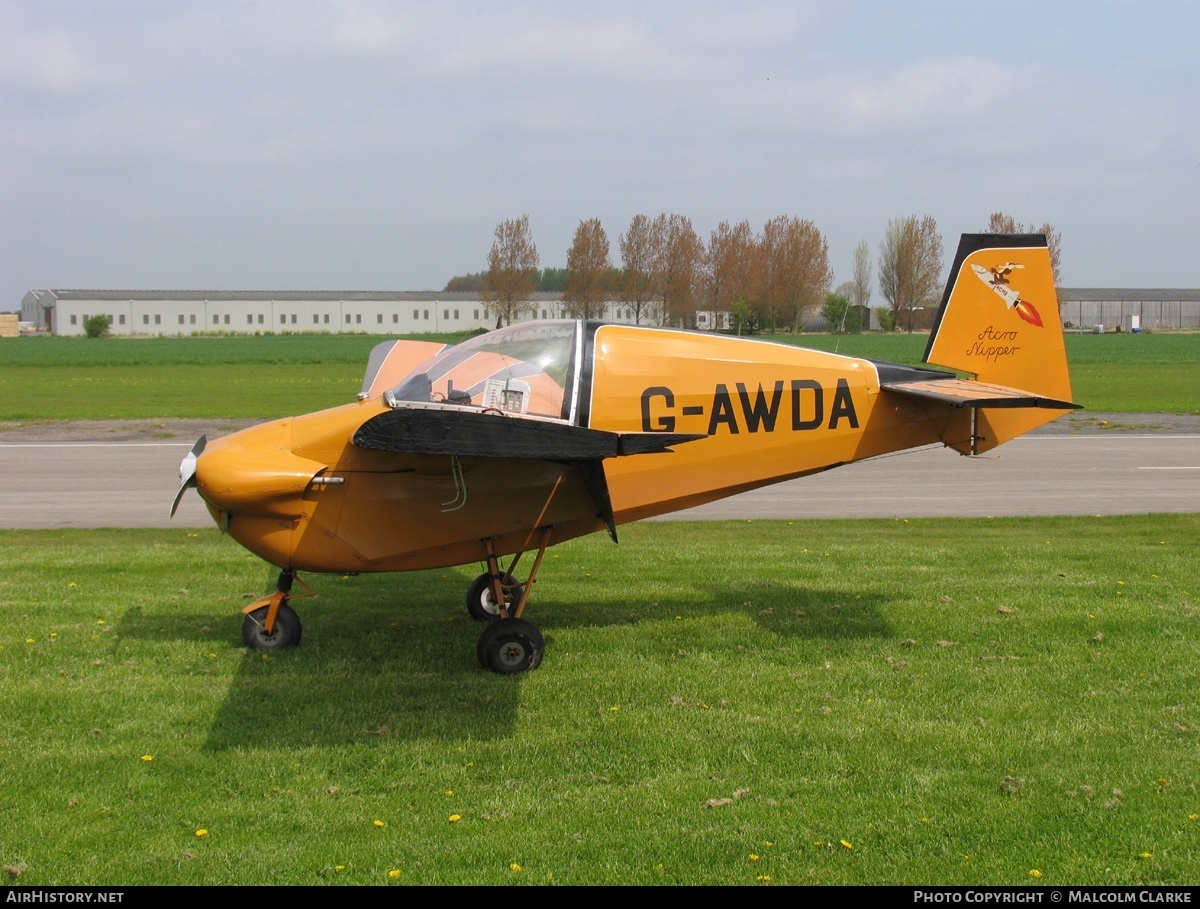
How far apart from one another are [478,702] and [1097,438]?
18.8 meters

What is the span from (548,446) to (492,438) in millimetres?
333

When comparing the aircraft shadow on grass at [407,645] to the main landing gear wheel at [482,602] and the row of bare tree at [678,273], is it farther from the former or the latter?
the row of bare tree at [678,273]

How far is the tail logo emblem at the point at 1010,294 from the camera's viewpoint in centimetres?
882

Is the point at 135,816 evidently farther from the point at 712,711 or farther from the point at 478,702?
the point at 712,711

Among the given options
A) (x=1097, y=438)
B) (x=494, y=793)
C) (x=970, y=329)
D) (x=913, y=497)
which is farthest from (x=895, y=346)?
(x=494, y=793)

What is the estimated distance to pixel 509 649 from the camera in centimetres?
732

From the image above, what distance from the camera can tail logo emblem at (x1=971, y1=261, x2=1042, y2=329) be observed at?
347 inches

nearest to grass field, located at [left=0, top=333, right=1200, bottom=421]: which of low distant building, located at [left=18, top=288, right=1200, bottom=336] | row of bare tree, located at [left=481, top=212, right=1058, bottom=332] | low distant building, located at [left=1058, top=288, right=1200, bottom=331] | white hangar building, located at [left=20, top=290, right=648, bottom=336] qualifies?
row of bare tree, located at [left=481, top=212, right=1058, bottom=332]

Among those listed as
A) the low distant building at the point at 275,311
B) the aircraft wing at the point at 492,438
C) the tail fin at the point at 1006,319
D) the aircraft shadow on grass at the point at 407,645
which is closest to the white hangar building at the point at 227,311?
the low distant building at the point at 275,311

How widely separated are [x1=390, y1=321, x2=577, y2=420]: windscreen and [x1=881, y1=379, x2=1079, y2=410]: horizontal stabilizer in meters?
2.58

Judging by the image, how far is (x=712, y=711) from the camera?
21.6 feet

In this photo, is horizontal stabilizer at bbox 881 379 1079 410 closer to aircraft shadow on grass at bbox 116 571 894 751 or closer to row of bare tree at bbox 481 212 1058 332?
aircraft shadow on grass at bbox 116 571 894 751

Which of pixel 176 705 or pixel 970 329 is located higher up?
pixel 970 329

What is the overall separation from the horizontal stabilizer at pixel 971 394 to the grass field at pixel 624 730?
5.86ft
